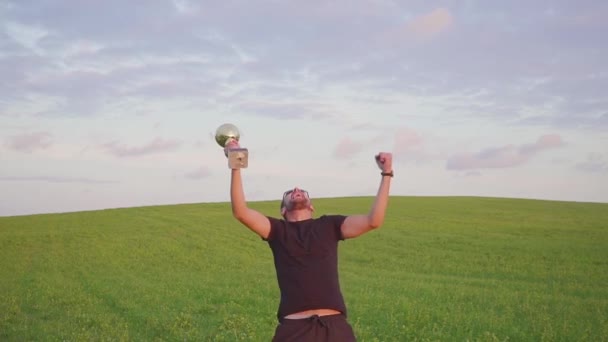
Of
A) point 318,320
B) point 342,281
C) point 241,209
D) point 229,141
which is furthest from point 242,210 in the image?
point 342,281

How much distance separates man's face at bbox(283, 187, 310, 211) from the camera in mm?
5766

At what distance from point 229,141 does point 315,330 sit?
1701 mm

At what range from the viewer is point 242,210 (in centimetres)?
565

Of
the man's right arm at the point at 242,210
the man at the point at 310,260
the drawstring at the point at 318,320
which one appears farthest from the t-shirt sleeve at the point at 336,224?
the drawstring at the point at 318,320

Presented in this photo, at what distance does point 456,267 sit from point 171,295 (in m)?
13.7

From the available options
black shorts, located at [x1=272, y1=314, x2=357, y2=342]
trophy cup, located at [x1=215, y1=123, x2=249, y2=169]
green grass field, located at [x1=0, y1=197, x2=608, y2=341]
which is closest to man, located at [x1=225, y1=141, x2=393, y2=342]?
black shorts, located at [x1=272, y1=314, x2=357, y2=342]

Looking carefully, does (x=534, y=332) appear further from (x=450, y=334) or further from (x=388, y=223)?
(x=388, y=223)

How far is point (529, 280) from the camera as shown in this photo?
25516 millimetres

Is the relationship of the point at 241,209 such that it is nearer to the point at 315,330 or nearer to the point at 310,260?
the point at 310,260

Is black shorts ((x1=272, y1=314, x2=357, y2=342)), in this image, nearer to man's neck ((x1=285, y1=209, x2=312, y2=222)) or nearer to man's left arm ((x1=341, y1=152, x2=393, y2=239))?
man's left arm ((x1=341, y1=152, x2=393, y2=239))

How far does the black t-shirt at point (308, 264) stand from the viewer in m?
5.55

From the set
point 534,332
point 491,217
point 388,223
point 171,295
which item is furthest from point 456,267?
point 491,217

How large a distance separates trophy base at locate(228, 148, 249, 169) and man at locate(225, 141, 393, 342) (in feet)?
0.32

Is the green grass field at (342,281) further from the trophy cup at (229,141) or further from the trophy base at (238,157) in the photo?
the trophy base at (238,157)
